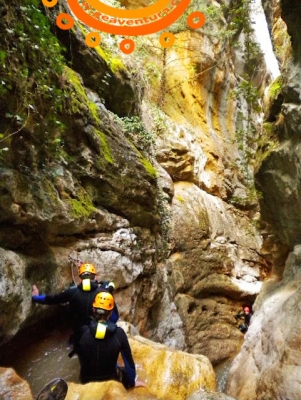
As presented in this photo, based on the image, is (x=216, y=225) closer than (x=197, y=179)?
Yes

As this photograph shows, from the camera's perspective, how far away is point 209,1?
20969mm

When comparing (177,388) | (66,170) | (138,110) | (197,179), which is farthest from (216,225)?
(177,388)

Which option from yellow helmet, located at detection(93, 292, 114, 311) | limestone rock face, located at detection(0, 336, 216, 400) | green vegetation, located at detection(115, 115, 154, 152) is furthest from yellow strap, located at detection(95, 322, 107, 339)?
green vegetation, located at detection(115, 115, 154, 152)

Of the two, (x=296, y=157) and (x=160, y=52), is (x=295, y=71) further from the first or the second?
(x=160, y=52)

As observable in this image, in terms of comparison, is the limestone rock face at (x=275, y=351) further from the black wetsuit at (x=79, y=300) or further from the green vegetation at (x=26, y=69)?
the green vegetation at (x=26, y=69)

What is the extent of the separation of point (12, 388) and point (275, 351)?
4768 mm

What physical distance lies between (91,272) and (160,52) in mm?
17362

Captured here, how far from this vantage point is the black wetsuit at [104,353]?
4699mm

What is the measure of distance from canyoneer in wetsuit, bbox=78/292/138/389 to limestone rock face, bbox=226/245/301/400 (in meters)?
2.57

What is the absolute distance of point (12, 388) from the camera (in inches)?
156

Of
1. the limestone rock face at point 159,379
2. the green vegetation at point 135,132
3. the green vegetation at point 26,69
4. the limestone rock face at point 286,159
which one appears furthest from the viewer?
the green vegetation at point 135,132

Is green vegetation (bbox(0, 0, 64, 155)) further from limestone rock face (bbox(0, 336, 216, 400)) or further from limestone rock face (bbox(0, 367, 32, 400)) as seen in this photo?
limestone rock face (bbox(0, 336, 216, 400))

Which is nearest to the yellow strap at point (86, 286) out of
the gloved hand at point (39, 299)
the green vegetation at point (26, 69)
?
the gloved hand at point (39, 299)

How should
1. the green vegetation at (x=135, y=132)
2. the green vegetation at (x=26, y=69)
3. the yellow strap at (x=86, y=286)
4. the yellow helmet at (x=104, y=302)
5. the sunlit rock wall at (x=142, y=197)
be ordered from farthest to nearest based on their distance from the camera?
the green vegetation at (x=135, y=132) → the sunlit rock wall at (x=142, y=197) → the yellow strap at (x=86, y=286) → the green vegetation at (x=26, y=69) → the yellow helmet at (x=104, y=302)
